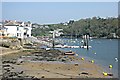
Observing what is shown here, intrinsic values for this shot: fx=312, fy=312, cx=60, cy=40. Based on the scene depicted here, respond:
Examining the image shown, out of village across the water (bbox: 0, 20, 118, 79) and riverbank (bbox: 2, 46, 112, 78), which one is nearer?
riverbank (bbox: 2, 46, 112, 78)

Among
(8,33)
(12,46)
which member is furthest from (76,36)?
(12,46)

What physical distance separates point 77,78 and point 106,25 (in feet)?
552

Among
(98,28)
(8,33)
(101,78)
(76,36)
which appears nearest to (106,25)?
(98,28)

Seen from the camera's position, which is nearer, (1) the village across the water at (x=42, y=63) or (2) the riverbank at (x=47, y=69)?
(2) the riverbank at (x=47, y=69)

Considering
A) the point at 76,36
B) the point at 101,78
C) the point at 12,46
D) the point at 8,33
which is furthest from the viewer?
the point at 76,36

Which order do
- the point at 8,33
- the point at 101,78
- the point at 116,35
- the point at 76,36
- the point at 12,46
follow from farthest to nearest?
the point at 76,36 < the point at 116,35 < the point at 8,33 < the point at 12,46 < the point at 101,78

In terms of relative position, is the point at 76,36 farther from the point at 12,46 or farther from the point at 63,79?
the point at 63,79

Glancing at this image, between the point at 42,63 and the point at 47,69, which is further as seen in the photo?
the point at 42,63

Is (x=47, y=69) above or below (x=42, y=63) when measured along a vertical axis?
below

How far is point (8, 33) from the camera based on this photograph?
3666 inches

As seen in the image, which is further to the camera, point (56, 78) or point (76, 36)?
point (76, 36)

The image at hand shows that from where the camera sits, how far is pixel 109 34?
18200 cm

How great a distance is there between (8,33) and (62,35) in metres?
108

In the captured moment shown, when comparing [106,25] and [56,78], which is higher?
[106,25]
